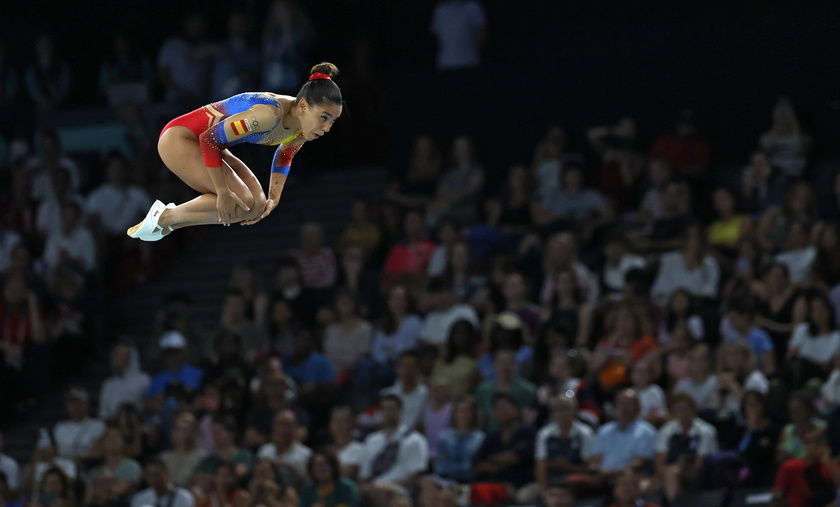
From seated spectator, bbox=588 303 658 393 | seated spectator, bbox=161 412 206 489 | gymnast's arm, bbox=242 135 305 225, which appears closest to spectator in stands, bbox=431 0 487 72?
seated spectator, bbox=588 303 658 393

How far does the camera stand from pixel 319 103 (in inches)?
269

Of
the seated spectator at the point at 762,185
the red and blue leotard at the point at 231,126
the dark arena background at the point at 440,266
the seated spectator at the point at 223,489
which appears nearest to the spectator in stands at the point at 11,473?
the dark arena background at the point at 440,266

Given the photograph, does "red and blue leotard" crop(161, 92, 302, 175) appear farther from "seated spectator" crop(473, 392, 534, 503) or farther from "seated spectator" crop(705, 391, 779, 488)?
"seated spectator" crop(705, 391, 779, 488)

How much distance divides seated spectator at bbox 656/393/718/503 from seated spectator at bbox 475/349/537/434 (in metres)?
1.15

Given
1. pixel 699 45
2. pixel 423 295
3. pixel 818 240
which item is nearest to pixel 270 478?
pixel 423 295

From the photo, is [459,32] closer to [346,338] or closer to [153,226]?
[346,338]

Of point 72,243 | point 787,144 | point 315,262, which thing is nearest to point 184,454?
point 315,262

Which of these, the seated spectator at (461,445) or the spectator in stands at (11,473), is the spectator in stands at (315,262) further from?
the spectator in stands at (11,473)

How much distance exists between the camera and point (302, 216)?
14281 mm

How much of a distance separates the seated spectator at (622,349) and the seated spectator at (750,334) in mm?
573

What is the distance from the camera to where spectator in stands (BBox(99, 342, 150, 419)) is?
1184 cm

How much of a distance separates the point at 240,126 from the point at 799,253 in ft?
17.2

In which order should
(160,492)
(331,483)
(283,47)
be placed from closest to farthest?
(331,483)
(160,492)
(283,47)

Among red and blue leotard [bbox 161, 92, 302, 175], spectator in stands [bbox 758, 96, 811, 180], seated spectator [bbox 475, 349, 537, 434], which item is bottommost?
seated spectator [bbox 475, 349, 537, 434]
